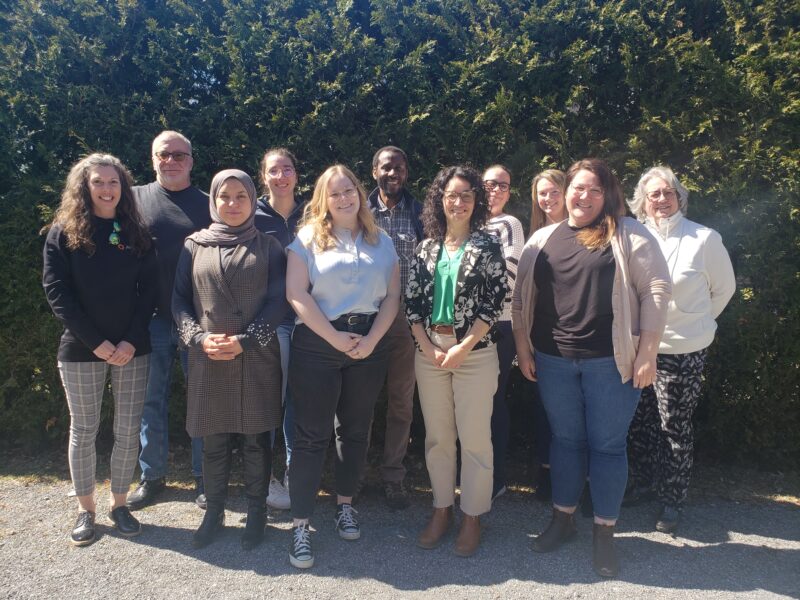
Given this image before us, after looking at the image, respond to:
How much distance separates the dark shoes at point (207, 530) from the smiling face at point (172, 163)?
6.77 feet

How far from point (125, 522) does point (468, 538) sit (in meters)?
2.03

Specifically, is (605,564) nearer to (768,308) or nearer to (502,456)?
(502,456)

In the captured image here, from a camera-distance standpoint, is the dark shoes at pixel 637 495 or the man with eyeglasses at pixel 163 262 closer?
the man with eyeglasses at pixel 163 262

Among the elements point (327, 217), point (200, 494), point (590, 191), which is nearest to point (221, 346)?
point (327, 217)

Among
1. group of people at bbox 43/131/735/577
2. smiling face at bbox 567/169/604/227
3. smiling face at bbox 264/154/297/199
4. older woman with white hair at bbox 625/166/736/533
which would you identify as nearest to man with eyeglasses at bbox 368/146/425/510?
group of people at bbox 43/131/735/577

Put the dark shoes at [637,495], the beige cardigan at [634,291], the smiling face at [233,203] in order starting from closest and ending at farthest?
the beige cardigan at [634,291] < the smiling face at [233,203] < the dark shoes at [637,495]

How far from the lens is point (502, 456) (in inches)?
153

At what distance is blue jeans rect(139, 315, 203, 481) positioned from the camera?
3863 millimetres

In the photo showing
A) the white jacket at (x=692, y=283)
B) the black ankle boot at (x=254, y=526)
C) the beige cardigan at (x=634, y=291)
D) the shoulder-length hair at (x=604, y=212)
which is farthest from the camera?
the white jacket at (x=692, y=283)

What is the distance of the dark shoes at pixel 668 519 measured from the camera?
3617 mm

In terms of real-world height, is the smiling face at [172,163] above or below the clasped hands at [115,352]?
above

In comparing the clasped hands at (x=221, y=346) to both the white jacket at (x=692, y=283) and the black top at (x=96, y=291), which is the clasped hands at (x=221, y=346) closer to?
the black top at (x=96, y=291)

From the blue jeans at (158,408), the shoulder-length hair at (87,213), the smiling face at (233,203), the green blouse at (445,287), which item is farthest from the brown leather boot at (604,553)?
the shoulder-length hair at (87,213)

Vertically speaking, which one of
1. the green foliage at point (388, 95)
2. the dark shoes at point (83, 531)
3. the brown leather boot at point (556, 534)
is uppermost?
the green foliage at point (388, 95)
